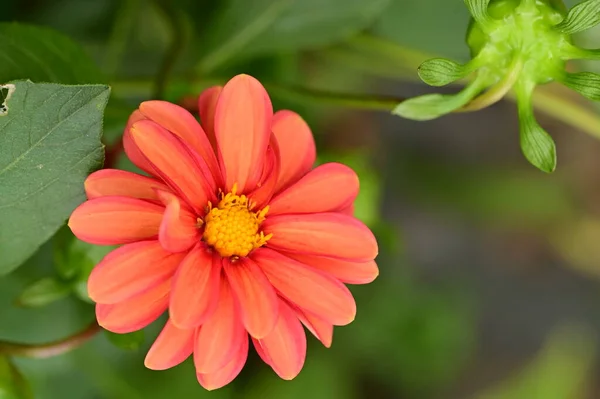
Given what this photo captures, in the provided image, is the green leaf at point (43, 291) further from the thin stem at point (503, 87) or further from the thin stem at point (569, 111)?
the thin stem at point (569, 111)

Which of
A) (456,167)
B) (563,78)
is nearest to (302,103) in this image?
(563,78)

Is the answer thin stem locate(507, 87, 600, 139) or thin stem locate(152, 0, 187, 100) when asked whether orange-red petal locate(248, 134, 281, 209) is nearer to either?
thin stem locate(152, 0, 187, 100)

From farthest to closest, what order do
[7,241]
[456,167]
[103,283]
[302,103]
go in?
[456,167] < [302,103] < [7,241] < [103,283]

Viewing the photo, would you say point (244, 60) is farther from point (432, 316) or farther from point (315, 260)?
point (432, 316)

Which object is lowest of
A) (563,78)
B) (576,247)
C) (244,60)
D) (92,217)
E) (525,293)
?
(525,293)

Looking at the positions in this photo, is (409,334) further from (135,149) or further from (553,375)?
(135,149)

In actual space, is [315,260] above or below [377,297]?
above

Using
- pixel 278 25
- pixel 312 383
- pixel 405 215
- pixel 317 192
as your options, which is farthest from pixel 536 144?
pixel 405 215
